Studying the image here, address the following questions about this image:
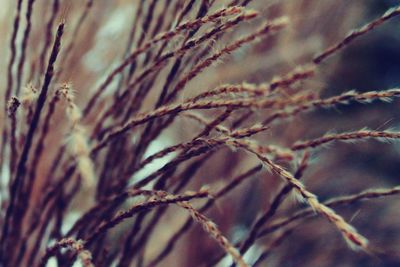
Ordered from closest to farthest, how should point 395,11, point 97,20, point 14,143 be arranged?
1. point 395,11
2. point 14,143
3. point 97,20

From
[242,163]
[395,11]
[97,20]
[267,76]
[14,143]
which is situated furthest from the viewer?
[267,76]

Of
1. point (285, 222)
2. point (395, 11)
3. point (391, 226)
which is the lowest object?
point (391, 226)

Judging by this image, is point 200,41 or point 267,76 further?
point 267,76

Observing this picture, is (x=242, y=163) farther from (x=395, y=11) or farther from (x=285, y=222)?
(x=395, y=11)

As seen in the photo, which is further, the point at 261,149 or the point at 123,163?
the point at 123,163

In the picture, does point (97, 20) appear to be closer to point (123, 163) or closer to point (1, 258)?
point (123, 163)

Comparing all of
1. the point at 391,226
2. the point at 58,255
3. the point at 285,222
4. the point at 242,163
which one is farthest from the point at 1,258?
the point at 391,226

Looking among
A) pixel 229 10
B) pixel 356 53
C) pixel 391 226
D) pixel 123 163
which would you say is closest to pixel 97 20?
pixel 123 163

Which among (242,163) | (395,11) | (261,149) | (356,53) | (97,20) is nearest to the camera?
(261,149)

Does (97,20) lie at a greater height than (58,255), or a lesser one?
greater
